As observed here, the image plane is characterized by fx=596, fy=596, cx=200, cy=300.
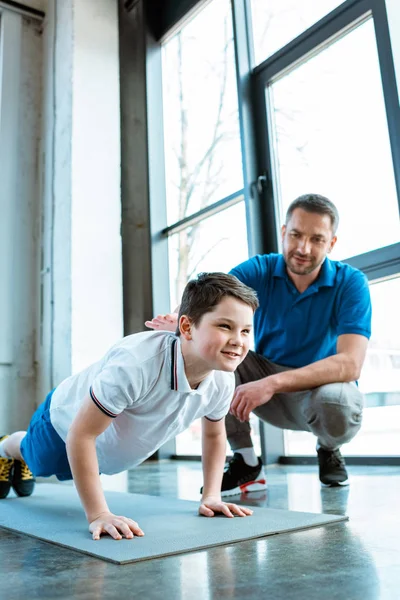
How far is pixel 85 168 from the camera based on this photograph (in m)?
3.70

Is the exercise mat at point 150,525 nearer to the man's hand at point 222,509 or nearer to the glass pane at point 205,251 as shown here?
the man's hand at point 222,509

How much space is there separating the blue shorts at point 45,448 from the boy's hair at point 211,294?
1.72ft

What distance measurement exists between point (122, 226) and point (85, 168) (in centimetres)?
44

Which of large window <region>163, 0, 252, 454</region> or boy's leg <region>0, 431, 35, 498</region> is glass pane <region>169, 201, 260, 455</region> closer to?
large window <region>163, 0, 252, 454</region>

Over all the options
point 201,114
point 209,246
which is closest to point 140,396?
point 209,246

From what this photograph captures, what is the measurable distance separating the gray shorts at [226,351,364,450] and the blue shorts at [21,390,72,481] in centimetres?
60

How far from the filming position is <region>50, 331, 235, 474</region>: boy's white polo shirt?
1.21 m

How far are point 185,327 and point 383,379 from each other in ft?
4.71

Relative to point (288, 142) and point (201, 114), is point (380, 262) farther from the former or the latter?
point (201, 114)

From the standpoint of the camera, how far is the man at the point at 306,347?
5.89 ft

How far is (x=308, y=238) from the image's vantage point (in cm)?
191

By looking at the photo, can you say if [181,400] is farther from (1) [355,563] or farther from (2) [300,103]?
(2) [300,103]

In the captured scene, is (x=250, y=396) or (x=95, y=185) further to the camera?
(x=95, y=185)

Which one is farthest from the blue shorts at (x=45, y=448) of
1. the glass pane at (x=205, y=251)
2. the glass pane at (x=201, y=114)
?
the glass pane at (x=201, y=114)
